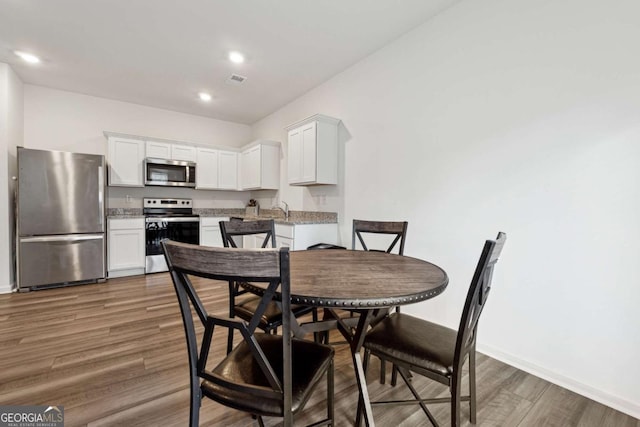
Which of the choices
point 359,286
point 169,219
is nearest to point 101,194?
point 169,219

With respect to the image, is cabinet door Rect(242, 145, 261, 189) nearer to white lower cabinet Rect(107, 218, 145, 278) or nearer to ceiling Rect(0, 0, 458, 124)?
ceiling Rect(0, 0, 458, 124)

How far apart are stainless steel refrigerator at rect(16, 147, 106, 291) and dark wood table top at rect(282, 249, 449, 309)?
142 inches

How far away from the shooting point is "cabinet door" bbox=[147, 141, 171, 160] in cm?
454

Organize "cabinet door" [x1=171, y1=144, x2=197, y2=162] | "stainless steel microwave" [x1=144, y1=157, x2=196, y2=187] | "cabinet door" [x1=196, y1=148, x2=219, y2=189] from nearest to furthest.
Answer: "stainless steel microwave" [x1=144, y1=157, x2=196, y2=187] → "cabinet door" [x1=171, y1=144, x2=197, y2=162] → "cabinet door" [x1=196, y1=148, x2=219, y2=189]

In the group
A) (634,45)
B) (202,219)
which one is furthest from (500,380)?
(202,219)

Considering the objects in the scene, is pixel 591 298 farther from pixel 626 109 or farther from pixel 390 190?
pixel 390 190

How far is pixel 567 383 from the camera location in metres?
1.79

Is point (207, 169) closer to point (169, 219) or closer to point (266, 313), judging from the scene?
point (169, 219)

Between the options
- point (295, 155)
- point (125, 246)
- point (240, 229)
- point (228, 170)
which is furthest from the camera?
point (228, 170)

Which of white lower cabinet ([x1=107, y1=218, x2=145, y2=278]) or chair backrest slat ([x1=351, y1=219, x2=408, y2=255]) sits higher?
chair backrest slat ([x1=351, y1=219, x2=408, y2=255])

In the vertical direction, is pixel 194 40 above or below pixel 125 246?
above

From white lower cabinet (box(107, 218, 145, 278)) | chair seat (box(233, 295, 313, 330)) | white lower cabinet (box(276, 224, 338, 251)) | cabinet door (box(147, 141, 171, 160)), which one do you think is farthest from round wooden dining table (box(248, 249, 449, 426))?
cabinet door (box(147, 141, 171, 160))

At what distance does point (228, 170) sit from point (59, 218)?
99.5 inches

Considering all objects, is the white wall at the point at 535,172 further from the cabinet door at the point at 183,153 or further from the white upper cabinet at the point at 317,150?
the cabinet door at the point at 183,153
